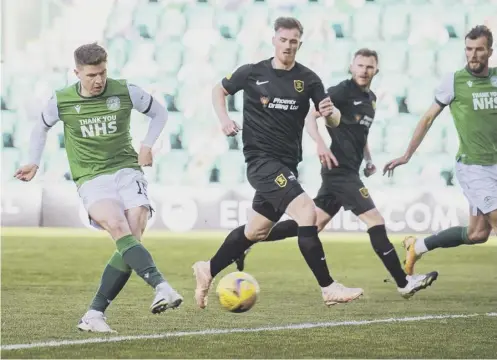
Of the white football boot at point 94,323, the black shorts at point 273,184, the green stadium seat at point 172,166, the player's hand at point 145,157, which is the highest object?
the player's hand at point 145,157

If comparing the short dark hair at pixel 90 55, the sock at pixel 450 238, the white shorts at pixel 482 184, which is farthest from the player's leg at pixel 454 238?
the short dark hair at pixel 90 55

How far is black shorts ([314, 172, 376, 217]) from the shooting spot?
9289 millimetres

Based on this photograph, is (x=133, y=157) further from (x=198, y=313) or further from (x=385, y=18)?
(x=385, y=18)

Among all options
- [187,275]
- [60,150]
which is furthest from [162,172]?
[187,275]

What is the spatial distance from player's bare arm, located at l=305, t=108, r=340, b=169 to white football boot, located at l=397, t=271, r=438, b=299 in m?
1.18

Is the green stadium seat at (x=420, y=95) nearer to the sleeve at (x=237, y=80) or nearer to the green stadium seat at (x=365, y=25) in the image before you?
the green stadium seat at (x=365, y=25)

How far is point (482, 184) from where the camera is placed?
8758mm

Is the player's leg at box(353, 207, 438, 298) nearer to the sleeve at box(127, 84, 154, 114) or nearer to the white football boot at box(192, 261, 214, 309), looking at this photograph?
the white football boot at box(192, 261, 214, 309)

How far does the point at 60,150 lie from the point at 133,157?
1365 centimetres

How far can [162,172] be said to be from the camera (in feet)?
67.2

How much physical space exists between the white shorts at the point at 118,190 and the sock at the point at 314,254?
3.65ft

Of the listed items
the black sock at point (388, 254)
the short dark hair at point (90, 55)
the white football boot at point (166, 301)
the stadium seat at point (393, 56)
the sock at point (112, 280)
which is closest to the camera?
the white football boot at point (166, 301)

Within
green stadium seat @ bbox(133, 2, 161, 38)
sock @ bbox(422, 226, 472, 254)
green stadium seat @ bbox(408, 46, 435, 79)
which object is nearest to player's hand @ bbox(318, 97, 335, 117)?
sock @ bbox(422, 226, 472, 254)

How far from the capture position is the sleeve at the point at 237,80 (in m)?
8.20
